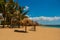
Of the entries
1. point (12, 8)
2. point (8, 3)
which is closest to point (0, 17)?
point (8, 3)

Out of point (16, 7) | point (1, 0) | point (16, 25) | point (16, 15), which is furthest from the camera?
point (16, 7)

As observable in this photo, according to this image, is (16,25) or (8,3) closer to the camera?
(8,3)

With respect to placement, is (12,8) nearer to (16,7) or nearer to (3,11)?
(16,7)

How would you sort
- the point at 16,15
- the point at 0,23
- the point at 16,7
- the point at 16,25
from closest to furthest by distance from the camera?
the point at 16,15, the point at 16,25, the point at 16,7, the point at 0,23

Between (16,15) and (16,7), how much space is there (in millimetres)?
4516

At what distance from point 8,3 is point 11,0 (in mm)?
885

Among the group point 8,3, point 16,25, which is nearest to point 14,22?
point 16,25

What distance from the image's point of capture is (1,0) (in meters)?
20.9

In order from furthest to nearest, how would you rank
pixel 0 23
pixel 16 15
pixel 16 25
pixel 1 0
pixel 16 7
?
pixel 0 23 < pixel 16 7 < pixel 16 25 < pixel 16 15 < pixel 1 0

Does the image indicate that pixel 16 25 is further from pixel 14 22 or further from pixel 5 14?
pixel 5 14

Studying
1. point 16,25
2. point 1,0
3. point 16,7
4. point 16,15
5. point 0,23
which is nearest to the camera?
point 1,0

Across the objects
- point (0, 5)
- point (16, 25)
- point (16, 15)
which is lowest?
point (16, 25)

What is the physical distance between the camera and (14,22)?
2462cm

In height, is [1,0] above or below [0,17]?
above
